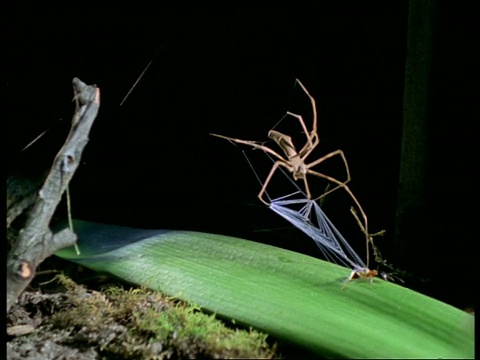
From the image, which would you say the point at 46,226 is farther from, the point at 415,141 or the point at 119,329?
the point at 415,141

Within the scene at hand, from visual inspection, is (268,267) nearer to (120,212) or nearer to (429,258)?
(429,258)

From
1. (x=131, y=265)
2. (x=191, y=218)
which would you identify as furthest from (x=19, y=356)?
(x=191, y=218)

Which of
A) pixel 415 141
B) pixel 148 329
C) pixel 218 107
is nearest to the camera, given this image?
pixel 148 329

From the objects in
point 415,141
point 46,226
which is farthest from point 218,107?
point 46,226

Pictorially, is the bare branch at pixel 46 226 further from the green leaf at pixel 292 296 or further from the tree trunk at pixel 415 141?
the tree trunk at pixel 415 141

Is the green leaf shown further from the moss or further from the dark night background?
the dark night background

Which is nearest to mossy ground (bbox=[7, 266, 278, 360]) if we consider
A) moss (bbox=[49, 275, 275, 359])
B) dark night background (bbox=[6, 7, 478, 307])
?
moss (bbox=[49, 275, 275, 359])
